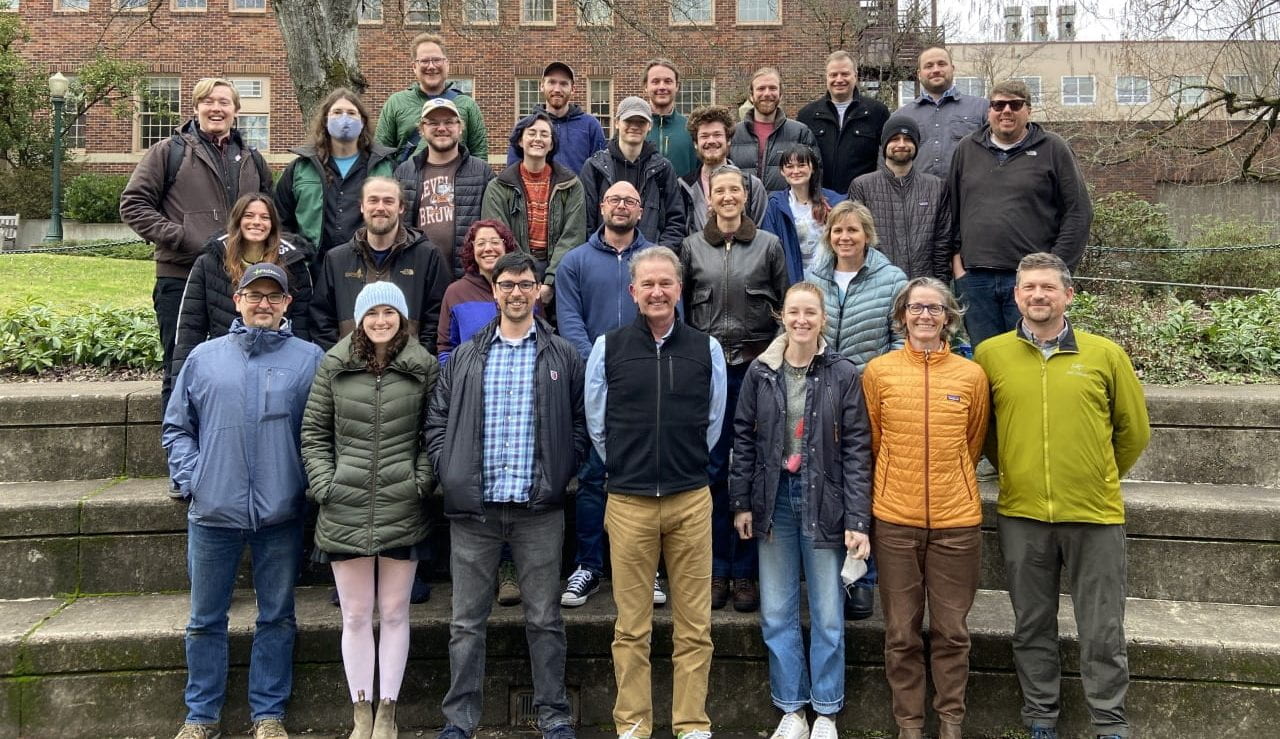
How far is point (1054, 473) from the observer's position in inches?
161

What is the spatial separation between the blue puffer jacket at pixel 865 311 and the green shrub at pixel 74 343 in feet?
16.5

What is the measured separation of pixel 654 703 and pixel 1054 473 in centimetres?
228

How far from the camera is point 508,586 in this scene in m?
4.84

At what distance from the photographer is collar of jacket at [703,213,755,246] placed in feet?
15.9

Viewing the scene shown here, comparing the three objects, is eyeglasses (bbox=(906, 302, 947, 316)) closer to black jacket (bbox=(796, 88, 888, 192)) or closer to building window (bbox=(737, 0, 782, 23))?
black jacket (bbox=(796, 88, 888, 192))

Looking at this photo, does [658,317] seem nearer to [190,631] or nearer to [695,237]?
[695,237]

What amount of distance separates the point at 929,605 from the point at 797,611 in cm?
60

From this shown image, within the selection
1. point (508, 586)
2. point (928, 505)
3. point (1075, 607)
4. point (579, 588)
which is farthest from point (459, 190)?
point (1075, 607)

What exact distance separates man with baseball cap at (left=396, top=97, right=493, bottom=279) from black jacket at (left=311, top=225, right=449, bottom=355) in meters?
0.49

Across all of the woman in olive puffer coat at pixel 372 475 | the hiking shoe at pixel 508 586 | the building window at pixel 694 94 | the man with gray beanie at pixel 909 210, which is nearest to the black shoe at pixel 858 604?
the hiking shoe at pixel 508 586

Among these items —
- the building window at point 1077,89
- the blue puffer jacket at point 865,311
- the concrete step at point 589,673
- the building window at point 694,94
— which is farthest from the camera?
the building window at point 1077,89

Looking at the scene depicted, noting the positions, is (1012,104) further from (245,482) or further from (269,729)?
(269,729)

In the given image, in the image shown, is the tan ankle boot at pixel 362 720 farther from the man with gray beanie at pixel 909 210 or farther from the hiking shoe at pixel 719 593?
the man with gray beanie at pixel 909 210

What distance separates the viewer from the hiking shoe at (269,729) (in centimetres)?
429
